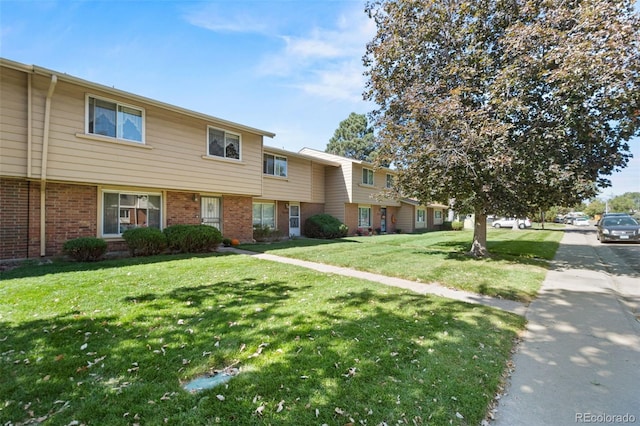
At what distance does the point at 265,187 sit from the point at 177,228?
5.78 meters

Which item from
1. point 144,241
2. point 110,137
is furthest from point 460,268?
point 110,137

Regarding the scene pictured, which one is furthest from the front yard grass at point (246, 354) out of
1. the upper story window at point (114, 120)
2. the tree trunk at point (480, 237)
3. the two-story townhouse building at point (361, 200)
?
the two-story townhouse building at point (361, 200)

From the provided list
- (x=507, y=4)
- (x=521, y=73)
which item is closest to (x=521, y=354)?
(x=521, y=73)

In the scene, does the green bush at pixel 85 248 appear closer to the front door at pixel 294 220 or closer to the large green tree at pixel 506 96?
the large green tree at pixel 506 96

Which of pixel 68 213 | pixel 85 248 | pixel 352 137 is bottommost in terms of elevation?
pixel 85 248

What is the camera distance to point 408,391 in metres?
2.61

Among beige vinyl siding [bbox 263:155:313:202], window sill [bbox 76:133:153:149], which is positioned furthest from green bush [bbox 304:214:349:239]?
window sill [bbox 76:133:153:149]

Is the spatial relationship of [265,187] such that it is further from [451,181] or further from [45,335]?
[45,335]

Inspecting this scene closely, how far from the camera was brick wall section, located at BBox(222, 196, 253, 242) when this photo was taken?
13.3 m

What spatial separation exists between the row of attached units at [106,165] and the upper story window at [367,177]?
729 cm

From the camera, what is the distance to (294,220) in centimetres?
1786

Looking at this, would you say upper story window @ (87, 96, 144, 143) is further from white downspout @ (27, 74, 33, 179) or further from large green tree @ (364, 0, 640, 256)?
large green tree @ (364, 0, 640, 256)

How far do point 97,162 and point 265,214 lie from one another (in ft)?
27.4

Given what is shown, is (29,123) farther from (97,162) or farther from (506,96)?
(506,96)
